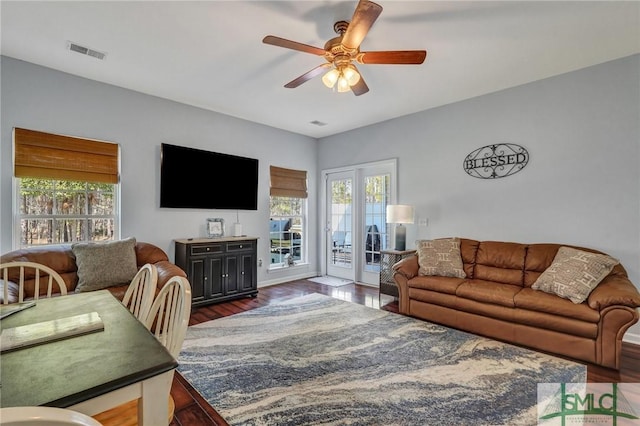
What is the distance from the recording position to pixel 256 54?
2.92m

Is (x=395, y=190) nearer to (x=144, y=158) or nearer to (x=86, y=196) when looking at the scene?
(x=144, y=158)

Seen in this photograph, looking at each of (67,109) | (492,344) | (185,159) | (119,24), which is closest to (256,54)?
(119,24)

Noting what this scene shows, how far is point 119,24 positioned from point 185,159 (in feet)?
6.37

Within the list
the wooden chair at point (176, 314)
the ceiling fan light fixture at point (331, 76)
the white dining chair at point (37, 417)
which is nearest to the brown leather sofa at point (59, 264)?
the wooden chair at point (176, 314)

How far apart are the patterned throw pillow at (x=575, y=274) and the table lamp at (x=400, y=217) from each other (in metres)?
1.74

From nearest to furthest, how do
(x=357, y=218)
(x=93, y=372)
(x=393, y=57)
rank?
(x=93, y=372), (x=393, y=57), (x=357, y=218)

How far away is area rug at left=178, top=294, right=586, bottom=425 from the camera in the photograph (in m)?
1.91

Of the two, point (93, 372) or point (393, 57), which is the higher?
point (393, 57)

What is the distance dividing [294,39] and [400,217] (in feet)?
8.92

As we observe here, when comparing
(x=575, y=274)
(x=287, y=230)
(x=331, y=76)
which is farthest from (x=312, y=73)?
(x=287, y=230)

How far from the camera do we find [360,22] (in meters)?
1.99

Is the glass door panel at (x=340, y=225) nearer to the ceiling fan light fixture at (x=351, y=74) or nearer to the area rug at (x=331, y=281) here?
the area rug at (x=331, y=281)

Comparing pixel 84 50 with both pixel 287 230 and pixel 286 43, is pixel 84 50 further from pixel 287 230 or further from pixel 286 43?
pixel 287 230

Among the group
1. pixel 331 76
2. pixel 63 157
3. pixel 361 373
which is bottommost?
pixel 361 373
